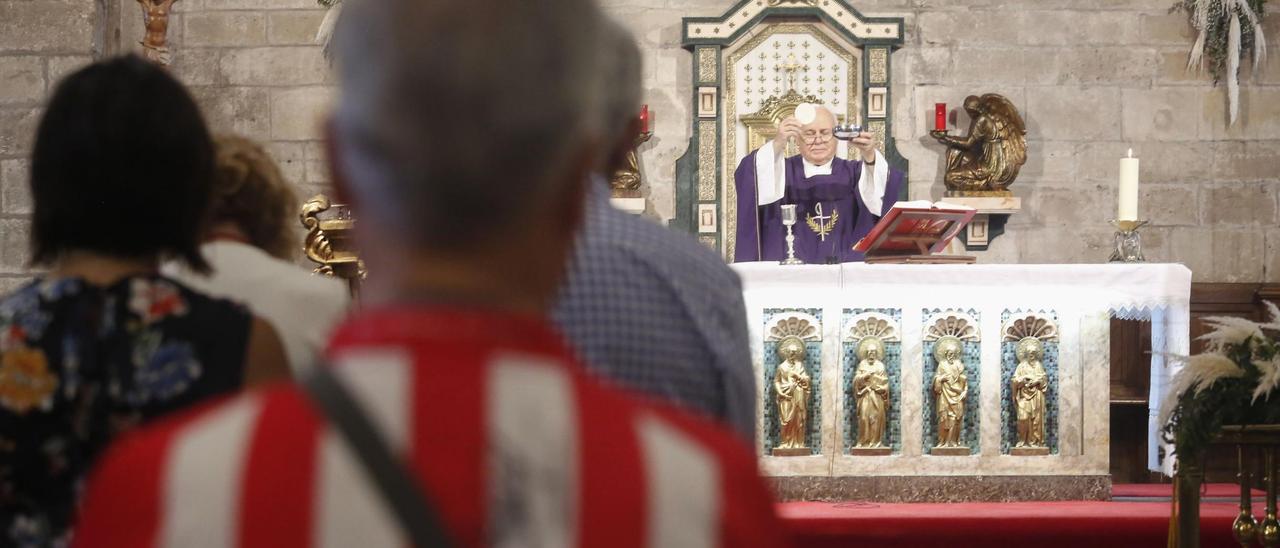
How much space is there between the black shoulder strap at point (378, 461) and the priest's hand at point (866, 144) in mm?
6159

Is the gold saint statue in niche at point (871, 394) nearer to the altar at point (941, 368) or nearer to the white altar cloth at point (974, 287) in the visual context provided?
the altar at point (941, 368)

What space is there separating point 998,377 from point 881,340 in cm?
48

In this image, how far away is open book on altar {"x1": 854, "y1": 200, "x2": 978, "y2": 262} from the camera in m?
5.90

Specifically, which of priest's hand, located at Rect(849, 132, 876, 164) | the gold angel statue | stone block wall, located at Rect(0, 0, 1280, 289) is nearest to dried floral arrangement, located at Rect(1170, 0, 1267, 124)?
stone block wall, located at Rect(0, 0, 1280, 289)

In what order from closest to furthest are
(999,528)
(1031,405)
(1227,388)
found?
(1227,388)
(999,528)
(1031,405)

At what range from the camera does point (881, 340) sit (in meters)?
6.05

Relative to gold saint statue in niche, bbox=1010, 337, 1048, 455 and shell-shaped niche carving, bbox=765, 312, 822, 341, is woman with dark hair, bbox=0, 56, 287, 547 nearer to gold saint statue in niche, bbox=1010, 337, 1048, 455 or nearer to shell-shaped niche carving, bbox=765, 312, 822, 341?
shell-shaped niche carving, bbox=765, 312, 822, 341

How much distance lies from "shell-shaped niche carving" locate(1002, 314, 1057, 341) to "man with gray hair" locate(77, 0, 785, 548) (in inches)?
209

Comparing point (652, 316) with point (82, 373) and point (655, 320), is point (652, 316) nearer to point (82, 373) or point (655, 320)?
point (655, 320)

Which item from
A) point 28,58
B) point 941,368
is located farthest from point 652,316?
point 28,58

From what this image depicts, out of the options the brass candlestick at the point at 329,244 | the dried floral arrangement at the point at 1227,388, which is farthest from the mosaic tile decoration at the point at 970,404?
the brass candlestick at the point at 329,244

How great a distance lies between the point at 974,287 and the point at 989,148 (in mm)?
2715

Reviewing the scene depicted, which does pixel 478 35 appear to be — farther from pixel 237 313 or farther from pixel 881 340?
pixel 881 340

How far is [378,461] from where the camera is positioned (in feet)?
2.60
